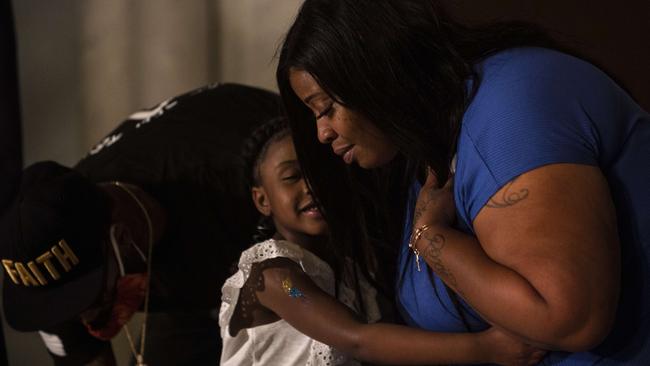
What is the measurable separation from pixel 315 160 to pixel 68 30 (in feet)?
4.21

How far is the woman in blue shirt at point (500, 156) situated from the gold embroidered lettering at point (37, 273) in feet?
2.03

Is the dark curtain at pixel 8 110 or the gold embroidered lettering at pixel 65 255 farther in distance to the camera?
the gold embroidered lettering at pixel 65 255

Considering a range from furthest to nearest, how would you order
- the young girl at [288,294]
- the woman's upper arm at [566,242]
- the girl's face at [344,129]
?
the young girl at [288,294] → the girl's face at [344,129] → the woman's upper arm at [566,242]

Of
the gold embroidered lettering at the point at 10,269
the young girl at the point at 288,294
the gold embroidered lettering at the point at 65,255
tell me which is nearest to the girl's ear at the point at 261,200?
A: the young girl at the point at 288,294

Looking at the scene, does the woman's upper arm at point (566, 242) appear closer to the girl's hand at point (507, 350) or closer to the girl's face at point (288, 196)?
the girl's hand at point (507, 350)

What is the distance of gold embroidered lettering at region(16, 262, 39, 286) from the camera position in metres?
1.49

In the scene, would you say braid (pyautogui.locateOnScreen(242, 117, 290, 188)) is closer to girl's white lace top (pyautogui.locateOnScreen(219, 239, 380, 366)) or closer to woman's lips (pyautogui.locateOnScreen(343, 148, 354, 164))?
girl's white lace top (pyautogui.locateOnScreen(219, 239, 380, 366))

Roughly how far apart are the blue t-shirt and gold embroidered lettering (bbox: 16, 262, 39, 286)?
0.84m

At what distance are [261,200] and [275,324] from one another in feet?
0.77

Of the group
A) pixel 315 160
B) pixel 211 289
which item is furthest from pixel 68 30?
Answer: pixel 315 160

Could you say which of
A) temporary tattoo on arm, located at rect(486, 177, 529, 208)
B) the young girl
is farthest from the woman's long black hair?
the young girl

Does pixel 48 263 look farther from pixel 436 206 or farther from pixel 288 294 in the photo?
pixel 436 206

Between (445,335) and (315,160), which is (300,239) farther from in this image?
(445,335)

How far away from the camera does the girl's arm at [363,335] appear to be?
39.3 inches
